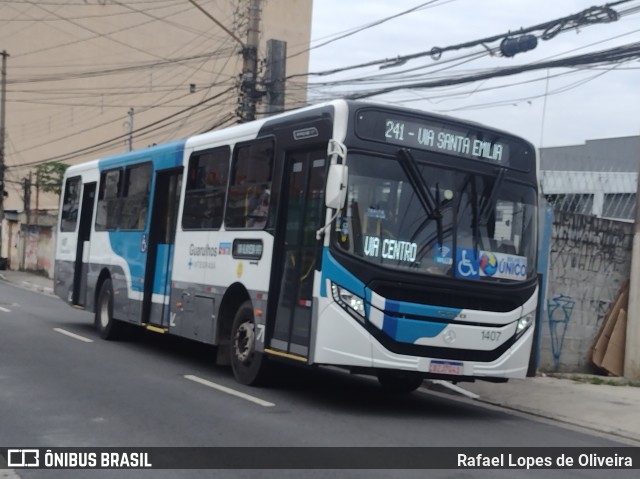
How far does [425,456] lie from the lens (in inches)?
304

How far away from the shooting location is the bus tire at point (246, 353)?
10891 mm

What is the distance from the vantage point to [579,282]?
15.0m

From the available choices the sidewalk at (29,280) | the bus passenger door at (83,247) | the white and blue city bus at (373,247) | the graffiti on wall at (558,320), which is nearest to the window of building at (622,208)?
the graffiti on wall at (558,320)

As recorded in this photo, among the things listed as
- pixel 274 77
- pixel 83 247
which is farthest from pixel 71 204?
pixel 274 77

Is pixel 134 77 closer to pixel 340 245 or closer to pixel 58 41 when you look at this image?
pixel 58 41

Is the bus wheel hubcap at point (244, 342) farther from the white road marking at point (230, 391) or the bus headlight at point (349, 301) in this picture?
the bus headlight at point (349, 301)

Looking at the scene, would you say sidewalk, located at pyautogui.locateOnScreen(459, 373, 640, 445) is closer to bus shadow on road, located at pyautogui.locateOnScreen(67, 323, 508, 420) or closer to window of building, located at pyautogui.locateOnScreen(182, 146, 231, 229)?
bus shadow on road, located at pyautogui.locateOnScreen(67, 323, 508, 420)

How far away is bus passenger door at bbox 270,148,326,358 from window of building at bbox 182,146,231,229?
1840 mm

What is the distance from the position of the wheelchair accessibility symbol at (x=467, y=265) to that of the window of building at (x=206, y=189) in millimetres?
3709

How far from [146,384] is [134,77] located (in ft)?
164

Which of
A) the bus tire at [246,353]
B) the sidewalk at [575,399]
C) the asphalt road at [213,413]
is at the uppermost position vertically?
the bus tire at [246,353]

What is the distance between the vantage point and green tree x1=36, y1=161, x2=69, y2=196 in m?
46.4

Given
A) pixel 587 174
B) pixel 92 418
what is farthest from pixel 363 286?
pixel 587 174

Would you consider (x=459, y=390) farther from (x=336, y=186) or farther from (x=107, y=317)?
(x=107, y=317)
